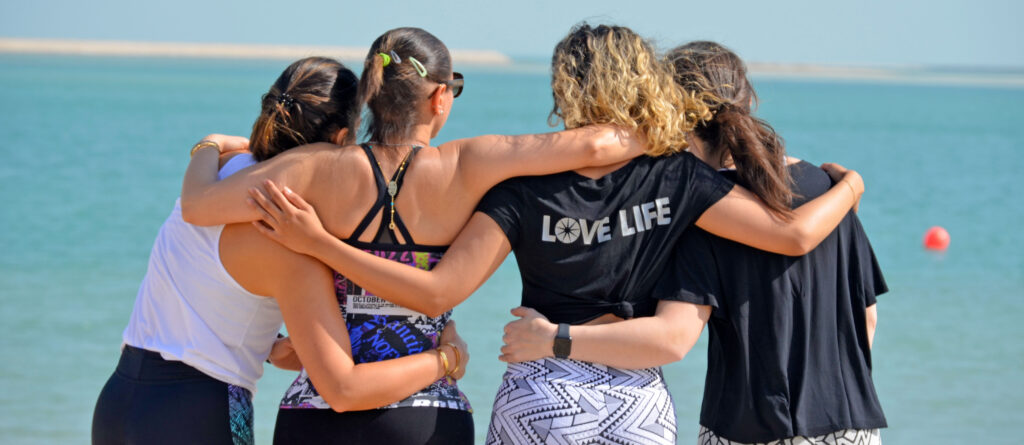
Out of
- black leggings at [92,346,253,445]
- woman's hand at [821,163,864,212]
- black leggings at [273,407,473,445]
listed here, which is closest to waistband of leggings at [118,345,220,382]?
black leggings at [92,346,253,445]

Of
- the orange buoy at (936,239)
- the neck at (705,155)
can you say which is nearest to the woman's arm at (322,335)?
the neck at (705,155)

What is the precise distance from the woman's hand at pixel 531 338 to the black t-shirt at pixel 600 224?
7cm

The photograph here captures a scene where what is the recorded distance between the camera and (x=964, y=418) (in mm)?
5230

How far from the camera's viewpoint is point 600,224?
1.95m

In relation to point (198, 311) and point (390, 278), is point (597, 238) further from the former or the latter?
point (198, 311)

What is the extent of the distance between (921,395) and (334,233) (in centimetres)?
476

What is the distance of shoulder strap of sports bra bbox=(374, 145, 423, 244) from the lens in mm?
1901

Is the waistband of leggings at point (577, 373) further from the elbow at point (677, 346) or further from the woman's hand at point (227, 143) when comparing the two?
the woman's hand at point (227, 143)

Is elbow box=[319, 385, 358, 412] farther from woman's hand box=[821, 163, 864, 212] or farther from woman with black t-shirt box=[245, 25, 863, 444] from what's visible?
woman's hand box=[821, 163, 864, 212]

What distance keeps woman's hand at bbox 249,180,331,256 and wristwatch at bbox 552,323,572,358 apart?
51cm

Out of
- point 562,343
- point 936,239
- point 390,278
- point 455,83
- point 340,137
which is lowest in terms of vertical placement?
point 936,239

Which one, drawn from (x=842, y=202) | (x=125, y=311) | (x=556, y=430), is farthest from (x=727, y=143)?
(x=125, y=311)

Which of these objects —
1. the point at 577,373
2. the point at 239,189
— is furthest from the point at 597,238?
the point at 239,189

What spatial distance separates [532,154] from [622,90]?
0.24 m
